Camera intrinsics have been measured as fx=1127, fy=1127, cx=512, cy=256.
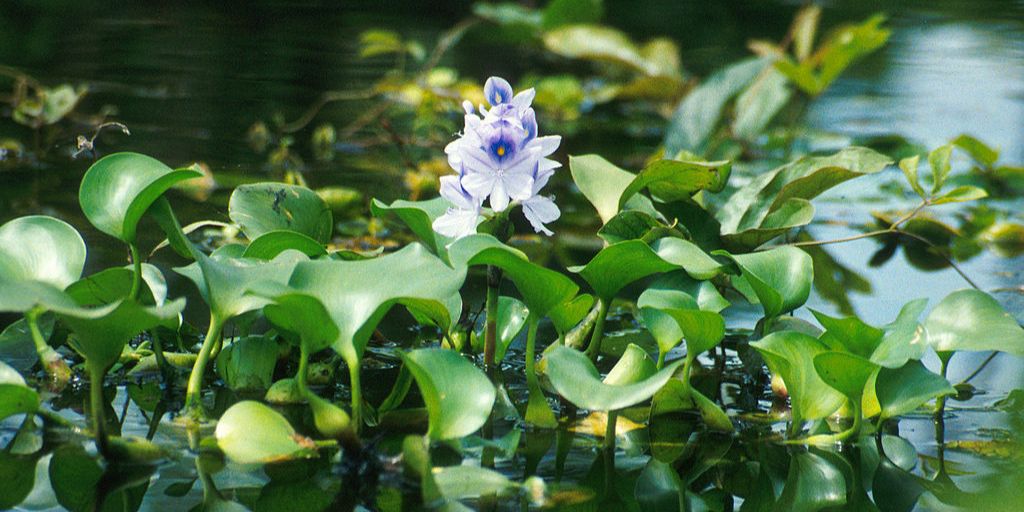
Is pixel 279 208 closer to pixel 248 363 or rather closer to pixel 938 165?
pixel 248 363

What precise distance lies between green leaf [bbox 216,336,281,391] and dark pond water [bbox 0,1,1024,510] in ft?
0.11

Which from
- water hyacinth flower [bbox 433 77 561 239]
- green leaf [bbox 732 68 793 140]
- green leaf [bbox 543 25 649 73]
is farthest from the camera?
green leaf [bbox 543 25 649 73]

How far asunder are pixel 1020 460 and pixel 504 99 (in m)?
0.57

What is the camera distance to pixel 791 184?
4.31 feet

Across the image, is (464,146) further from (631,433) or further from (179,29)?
(179,29)

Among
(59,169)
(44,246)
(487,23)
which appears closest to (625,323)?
(44,246)

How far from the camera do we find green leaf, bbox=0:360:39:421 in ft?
2.81

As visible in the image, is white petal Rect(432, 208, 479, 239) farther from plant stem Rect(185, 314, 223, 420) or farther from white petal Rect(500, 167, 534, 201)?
plant stem Rect(185, 314, 223, 420)

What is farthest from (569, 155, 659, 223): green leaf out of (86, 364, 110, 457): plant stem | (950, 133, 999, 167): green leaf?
(950, 133, 999, 167): green leaf

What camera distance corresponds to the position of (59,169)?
220 cm

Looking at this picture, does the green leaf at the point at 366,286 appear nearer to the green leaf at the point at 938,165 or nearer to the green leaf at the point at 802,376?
the green leaf at the point at 802,376

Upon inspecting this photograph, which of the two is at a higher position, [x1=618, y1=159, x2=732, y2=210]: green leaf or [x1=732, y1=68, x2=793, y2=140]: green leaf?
[x1=618, y1=159, x2=732, y2=210]: green leaf

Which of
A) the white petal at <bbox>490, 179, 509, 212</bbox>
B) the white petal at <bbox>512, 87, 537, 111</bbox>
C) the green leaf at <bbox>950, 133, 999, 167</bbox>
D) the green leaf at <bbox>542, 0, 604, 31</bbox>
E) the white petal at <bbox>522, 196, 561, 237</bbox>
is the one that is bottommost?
the green leaf at <bbox>950, 133, 999, 167</bbox>

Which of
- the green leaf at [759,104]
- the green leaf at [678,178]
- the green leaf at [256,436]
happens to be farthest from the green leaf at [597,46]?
the green leaf at [256,436]
